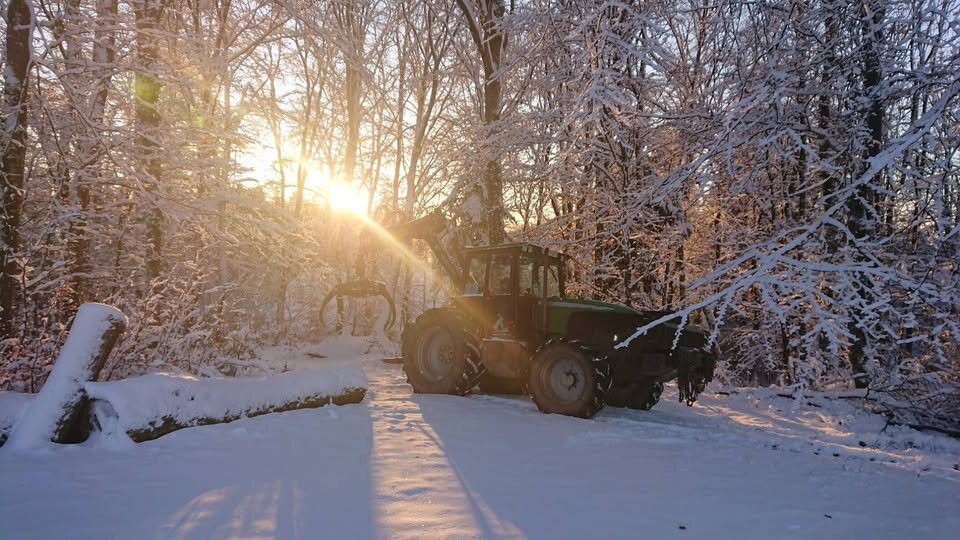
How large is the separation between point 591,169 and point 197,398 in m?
10.6

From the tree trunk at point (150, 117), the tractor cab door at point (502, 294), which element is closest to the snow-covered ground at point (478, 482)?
the tractor cab door at point (502, 294)

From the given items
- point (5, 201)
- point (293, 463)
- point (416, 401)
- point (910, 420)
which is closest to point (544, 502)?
point (293, 463)

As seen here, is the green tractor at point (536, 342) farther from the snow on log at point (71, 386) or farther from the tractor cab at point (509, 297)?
the snow on log at point (71, 386)

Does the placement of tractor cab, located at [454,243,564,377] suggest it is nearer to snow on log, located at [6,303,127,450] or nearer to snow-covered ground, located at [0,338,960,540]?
snow-covered ground, located at [0,338,960,540]

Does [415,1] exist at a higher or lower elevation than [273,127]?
higher

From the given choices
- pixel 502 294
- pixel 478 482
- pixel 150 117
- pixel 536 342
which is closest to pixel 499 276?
pixel 502 294

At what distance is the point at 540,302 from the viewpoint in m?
8.12

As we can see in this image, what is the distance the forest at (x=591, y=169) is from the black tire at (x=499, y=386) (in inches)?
111

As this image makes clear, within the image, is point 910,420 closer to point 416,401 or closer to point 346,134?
point 416,401

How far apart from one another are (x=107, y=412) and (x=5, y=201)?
3.48 meters

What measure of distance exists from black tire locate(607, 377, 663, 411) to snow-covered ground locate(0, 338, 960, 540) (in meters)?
1.44

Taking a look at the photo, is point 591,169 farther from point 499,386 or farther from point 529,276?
point 499,386

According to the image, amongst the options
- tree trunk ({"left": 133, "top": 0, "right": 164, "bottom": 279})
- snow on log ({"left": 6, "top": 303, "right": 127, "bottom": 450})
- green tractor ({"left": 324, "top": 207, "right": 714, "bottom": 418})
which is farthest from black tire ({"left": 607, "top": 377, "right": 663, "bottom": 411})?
tree trunk ({"left": 133, "top": 0, "right": 164, "bottom": 279})

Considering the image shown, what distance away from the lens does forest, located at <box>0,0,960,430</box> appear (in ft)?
14.5
